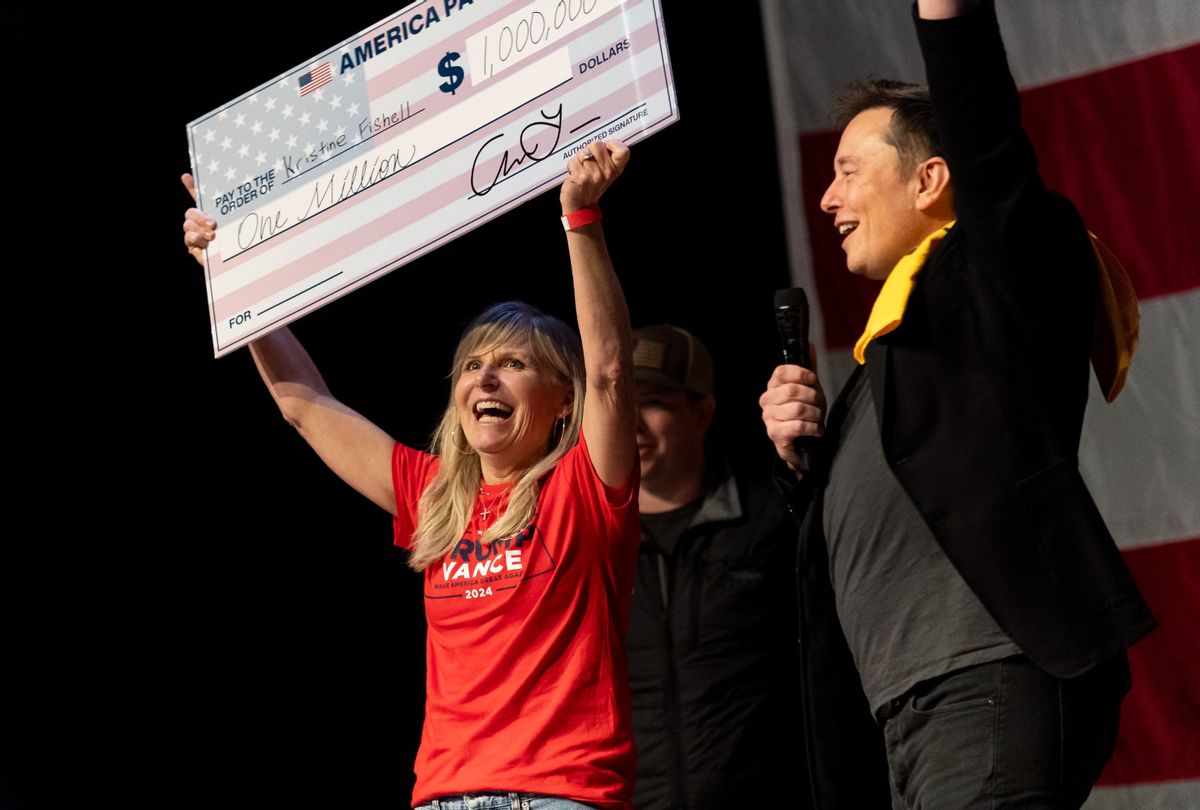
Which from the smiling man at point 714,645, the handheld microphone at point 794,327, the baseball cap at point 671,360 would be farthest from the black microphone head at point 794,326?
the baseball cap at point 671,360

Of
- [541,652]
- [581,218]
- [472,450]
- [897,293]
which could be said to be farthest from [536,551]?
[897,293]

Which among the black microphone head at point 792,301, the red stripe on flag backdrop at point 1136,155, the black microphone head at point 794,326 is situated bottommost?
the black microphone head at point 794,326

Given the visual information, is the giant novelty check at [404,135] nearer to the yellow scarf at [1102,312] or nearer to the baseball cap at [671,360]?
the yellow scarf at [1102,312]

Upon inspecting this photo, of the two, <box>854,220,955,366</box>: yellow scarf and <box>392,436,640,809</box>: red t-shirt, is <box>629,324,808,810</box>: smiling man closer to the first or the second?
<box>392,436,640,809</box>: red t-shirt

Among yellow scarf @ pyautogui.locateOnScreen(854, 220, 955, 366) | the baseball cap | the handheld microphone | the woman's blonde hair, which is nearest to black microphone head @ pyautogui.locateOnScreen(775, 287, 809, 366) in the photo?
the handheld microphone

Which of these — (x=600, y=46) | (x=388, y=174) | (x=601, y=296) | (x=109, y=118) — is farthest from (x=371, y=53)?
(x=109, y=118)

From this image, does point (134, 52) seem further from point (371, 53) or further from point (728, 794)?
point (728, 794)

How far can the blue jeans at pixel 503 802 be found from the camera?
1.66m

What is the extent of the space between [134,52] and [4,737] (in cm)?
140

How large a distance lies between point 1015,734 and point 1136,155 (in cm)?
162

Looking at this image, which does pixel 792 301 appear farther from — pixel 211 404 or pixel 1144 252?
pixel 211 404

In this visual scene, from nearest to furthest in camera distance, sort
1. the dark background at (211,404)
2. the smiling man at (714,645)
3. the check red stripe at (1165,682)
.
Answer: the smiling man at (714,645) → the check red stripe at (1165,682) → the dark background at (211,404)

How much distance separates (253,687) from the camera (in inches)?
111

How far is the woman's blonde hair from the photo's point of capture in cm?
193
